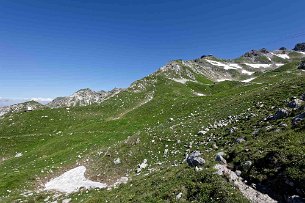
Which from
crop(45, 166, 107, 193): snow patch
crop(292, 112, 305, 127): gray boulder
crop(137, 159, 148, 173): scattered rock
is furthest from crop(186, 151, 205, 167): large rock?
crop(45, 166, 107, 193): snow patch

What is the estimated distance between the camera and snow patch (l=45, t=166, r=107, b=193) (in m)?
32.4

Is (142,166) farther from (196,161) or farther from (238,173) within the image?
(238,173)

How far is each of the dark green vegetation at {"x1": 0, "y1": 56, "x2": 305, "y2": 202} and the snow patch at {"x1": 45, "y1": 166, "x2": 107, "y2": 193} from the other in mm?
1194

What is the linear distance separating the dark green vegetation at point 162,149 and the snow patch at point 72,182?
3.92 ft

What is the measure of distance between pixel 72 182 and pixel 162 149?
12398 mm

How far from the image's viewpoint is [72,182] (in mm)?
34656

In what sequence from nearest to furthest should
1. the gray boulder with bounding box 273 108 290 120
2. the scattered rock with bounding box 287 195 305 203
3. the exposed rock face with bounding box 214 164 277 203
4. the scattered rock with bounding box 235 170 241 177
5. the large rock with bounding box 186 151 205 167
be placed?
the scattered rock with bounding box 287 195 305 203
the exposed rock face with bounding box 214 164 277 203
the scattered rock with bounding box 235 170 241 177
the large rock with bounding box 186 151 205 167
the gray boulder with bounding box 273 108 290 120

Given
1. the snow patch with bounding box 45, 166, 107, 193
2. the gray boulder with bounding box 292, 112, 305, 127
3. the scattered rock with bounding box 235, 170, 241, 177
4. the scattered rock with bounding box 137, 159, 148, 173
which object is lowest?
the snow patch with bounding box 45, 166, 107, 193

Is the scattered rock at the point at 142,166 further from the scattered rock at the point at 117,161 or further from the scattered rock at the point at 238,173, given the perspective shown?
the scattered rock at the point at 238,173

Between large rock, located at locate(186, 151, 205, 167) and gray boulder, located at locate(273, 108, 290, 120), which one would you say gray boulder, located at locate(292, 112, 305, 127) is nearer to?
gray boulder, located at locate(273, 108, 290, 120)

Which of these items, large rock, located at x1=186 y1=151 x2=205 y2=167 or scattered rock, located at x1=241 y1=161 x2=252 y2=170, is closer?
scattered rock, located at x1=241 y1=161 x2=252 y2=170

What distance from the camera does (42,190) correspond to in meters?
34.0

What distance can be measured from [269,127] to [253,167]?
7811mm

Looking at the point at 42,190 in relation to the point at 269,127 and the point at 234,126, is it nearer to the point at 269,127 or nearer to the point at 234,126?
the point at 234,126
